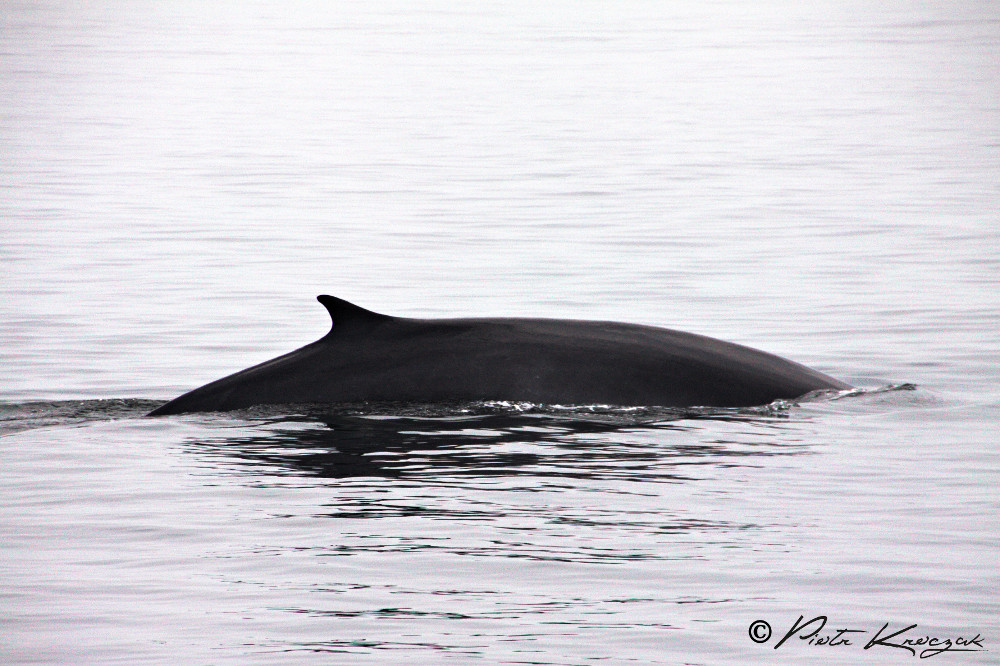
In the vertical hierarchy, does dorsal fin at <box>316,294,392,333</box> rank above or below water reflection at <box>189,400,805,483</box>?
above

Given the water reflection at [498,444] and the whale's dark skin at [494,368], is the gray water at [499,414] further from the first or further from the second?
the whale's dark skin at [494,368]

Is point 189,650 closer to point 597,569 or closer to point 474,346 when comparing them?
point 597,569

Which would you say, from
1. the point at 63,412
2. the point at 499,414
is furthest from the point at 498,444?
the point at 63,412

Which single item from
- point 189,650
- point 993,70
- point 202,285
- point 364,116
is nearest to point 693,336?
point 189,650

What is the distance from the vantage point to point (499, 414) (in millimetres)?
11820

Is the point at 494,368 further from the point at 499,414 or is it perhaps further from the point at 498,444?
the point at 498,444

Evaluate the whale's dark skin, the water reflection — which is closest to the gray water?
the water reflection

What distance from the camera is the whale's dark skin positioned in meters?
11.8

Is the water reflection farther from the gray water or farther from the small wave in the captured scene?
the small wave

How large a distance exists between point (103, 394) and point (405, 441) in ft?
12.9

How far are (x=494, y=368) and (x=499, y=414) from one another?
282mm

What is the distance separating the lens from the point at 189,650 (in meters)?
7.40

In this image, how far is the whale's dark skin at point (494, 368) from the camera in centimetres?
1182

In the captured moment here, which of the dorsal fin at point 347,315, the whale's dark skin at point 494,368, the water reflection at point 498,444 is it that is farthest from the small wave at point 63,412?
the dorsal fin at point 347,315
